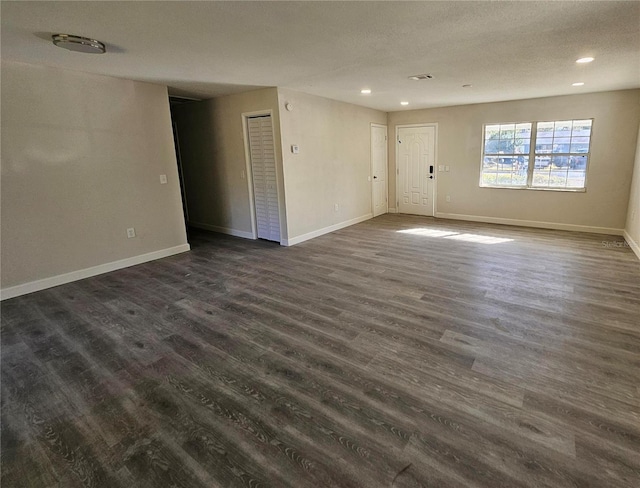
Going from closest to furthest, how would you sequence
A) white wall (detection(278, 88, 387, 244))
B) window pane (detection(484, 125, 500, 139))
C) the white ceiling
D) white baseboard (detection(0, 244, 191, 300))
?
the white ceiling
white baseboard (detection(0, 244, 191, 300))
white wall (detection(278, 88, 387, 244))
window pane (detection(484, 125, 500, 139))

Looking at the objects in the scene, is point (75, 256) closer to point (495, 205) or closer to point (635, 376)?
point (635, 376)

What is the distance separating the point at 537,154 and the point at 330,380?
6.27 meters

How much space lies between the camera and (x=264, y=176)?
5645 mm

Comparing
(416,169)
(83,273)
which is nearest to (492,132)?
(416,169)

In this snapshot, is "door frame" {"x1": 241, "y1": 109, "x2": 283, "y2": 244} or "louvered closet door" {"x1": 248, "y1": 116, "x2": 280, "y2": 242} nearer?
"door frame" {"x1": 241, "y1": 109, "x2": 283, "y2": 244}

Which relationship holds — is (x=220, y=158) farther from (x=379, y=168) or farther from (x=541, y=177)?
(x=541, y=177)

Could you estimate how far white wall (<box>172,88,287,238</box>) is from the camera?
5.43m

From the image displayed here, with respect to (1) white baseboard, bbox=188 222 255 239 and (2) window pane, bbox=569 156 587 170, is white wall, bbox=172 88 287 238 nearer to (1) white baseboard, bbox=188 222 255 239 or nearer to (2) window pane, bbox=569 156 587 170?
(1) white baseboard, bbox=188 222 255 239

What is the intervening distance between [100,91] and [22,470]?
4.21 metres

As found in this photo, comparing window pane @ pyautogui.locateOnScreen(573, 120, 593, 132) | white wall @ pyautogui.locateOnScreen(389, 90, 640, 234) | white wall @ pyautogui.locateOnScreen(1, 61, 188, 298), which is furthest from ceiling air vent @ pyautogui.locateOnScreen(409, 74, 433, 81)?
white wall @ pyautogui.locateOnScreen(1, 61, 188, 298)

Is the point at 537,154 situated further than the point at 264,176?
Yes

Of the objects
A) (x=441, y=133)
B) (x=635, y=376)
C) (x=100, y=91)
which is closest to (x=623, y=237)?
(x=441, y=133)

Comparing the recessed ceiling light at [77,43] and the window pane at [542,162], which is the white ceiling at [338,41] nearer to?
the recessed ceiling light at [77,43]

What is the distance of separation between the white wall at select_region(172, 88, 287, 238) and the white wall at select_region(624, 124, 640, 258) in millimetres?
5142
